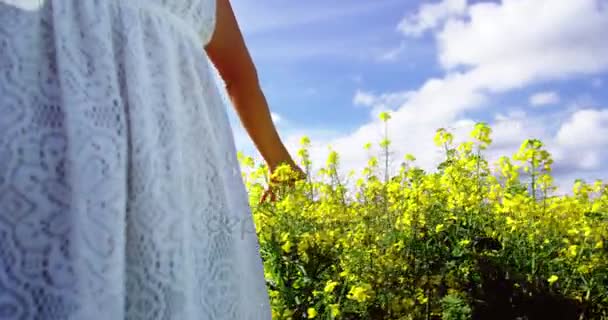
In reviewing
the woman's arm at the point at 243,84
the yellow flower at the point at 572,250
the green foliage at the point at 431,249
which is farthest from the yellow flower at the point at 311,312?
the yellow flower at the point at 572,250

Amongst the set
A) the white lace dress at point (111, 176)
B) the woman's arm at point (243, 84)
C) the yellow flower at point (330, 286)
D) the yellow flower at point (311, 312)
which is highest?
the woman's arm at point (243, 84)

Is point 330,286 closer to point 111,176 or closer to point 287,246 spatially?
point 287,246

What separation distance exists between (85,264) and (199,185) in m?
0.23

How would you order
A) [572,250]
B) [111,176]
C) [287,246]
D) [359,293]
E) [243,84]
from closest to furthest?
[111,176], [243,84], [359,293], [287,246], [572,250]

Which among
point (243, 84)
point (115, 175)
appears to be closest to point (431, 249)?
point (243, 84)

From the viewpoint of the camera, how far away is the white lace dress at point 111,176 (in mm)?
848

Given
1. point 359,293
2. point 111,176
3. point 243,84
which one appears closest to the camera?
point 111,176

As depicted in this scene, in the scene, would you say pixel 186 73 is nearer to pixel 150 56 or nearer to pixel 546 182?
pixel 150 56

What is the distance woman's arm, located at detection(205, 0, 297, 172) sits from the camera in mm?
1452

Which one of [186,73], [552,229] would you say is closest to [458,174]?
[552,229]

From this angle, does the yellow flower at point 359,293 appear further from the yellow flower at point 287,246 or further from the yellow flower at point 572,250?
the yellow flower at point 572,250

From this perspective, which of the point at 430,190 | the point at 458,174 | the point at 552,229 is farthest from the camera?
the point at 458,174

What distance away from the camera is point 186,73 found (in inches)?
42.9

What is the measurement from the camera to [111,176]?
89 centimetres
